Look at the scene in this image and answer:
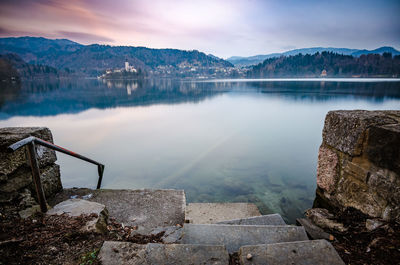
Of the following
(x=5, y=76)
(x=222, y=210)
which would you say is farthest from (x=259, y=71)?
(x=222, y=210)

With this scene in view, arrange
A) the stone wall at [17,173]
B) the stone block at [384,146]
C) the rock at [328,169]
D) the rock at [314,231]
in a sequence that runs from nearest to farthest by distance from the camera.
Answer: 1. the stone block at [384,146]
2. the rock at [314,231]
3. the stone wall at [17,173]
4. the rock at [328,169]

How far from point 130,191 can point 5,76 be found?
5849 inches

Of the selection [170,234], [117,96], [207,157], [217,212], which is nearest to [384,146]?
[170,234]

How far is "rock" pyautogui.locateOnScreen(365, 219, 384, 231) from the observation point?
244 cm

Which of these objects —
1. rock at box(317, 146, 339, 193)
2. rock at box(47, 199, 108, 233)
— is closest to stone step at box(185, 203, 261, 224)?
rock at box(317, 146, 339, 193)

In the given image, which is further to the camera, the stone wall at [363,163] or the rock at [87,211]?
the rock at [87,211]

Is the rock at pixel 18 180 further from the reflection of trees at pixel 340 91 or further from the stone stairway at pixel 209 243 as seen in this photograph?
the reflection of trees at pixel 340 91

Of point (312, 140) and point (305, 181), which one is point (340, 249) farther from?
point (312, 140)

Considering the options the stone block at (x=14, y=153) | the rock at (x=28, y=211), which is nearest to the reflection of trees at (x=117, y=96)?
the stone block at (x=14, y=153)

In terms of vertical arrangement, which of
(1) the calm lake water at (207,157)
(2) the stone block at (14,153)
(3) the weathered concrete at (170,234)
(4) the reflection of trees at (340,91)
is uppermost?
(4) the reflection of trees at (340,91)

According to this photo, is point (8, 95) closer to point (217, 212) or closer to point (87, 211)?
point (87, 211)

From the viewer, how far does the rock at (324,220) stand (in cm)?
273

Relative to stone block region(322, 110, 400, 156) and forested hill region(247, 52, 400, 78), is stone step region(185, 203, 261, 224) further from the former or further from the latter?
forested hill region(247, 52, 400, 78)

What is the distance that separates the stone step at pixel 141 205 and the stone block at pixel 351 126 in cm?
306
